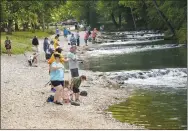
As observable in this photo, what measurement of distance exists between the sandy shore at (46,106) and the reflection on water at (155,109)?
1.76 feet

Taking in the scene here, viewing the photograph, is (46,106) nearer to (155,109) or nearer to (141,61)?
(155,109)

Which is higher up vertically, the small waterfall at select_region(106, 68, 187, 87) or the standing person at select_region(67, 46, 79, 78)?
the standing person at select_region(67, 46, 79, 78)

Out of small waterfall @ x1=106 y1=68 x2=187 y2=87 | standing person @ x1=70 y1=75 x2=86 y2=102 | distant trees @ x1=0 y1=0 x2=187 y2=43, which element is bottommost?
small waterfall @ x1=106 y1=68 x2=187 y2=87

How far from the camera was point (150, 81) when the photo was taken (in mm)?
Result: 23062

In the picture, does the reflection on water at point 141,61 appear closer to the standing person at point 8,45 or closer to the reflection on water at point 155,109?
the standing person at point 8,45

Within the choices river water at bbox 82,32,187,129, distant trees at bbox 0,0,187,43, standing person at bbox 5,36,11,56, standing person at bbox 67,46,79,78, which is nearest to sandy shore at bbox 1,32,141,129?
river water at bbox 82,32,187,129

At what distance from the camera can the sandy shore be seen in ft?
40.3

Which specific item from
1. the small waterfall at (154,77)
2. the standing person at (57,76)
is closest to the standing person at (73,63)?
the standing person at (57,76)

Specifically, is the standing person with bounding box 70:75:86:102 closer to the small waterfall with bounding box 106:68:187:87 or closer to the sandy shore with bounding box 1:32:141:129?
the sandy shore with bounding box 1:32:141:129

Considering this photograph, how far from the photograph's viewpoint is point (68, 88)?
1555 cm

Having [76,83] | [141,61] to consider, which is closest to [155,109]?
[76,83]

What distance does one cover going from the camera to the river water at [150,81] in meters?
14.3

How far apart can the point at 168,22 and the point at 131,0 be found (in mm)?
18156

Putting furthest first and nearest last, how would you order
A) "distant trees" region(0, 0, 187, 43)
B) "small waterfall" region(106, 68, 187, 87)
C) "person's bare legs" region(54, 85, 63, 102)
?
"distant trees" region(0, 0, 187, 43) < "small waterfall" region(106, 68, 187, 87) < "person's bare legs" region(54, 85, 63, 102)
